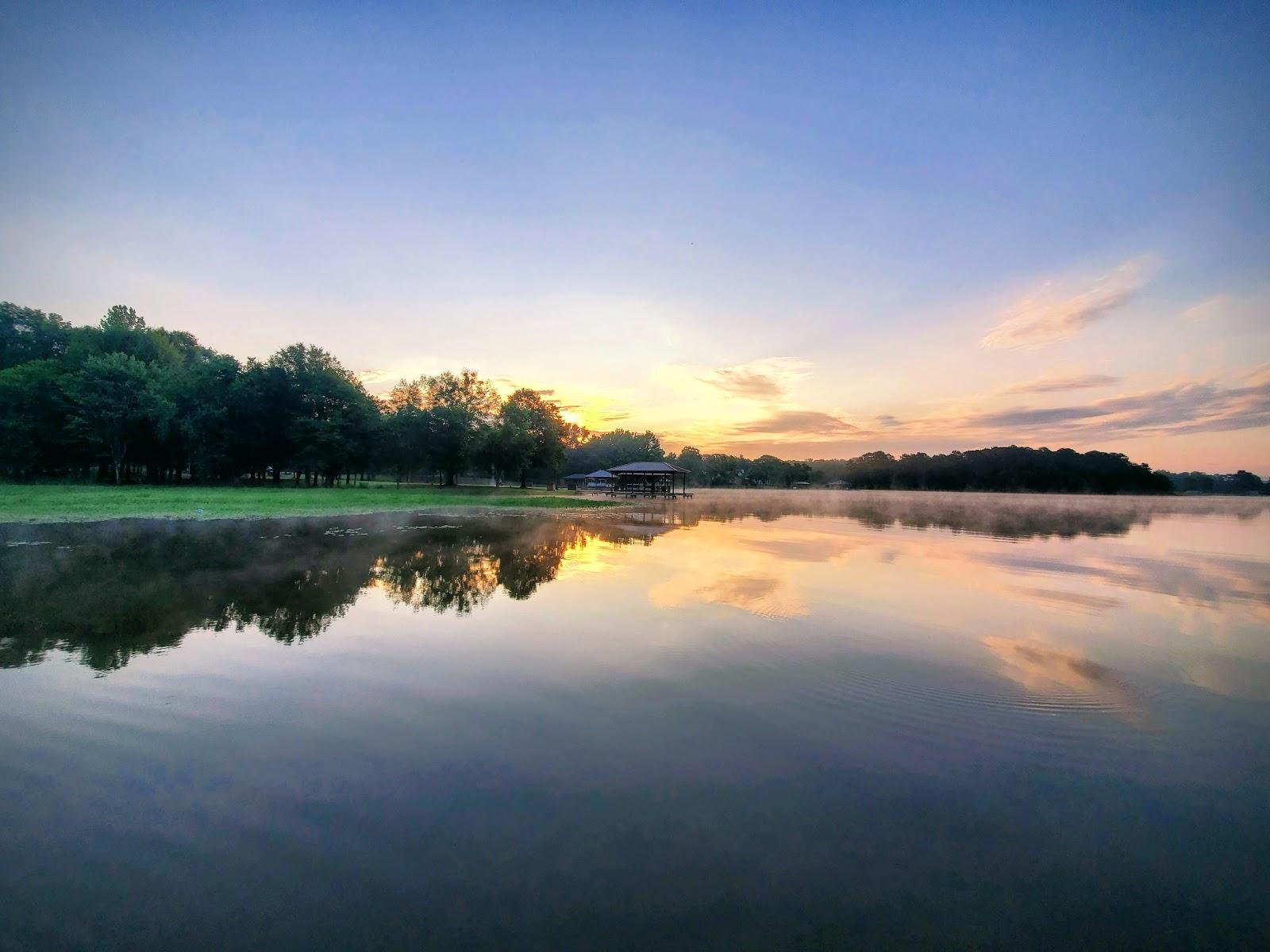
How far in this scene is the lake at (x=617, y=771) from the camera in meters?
2.85

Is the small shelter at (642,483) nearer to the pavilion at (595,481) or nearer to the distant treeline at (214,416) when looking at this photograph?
the pavilion at (595,481)

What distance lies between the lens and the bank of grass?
70.5ft

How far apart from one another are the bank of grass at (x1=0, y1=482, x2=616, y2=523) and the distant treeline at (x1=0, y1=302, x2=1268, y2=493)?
5.92 m

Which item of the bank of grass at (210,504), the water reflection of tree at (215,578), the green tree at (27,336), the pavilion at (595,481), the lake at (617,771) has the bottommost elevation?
the lake at (617,771)

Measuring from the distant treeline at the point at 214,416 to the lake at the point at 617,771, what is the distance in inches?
1633

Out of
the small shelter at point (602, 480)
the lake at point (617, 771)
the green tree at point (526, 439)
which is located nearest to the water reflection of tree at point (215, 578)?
the lake at point (617, 771)

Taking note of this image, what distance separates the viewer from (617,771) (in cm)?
423

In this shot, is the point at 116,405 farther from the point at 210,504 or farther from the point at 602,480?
the point at 602,480

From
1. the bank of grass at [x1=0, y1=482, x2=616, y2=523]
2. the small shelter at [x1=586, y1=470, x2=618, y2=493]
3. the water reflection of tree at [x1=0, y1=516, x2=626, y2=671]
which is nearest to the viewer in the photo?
the water reflection of tree at [x1=0, y1=516, x2=626, y2=671]

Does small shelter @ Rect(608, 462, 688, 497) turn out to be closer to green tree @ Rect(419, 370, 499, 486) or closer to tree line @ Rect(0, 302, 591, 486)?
tree line @ Rect(0, 302, 591, 486)

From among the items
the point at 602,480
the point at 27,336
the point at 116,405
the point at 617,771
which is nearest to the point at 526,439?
the point at 602,480

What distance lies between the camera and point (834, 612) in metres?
9.45

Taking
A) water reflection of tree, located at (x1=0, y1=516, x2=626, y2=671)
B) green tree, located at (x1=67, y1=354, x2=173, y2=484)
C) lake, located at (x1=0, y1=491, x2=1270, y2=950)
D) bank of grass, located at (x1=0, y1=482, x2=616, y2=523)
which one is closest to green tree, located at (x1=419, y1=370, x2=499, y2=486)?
bank of grass, located at (x1=0, y1=482, x2=616, y2=523)

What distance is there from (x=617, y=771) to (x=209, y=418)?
5271 centimetres
